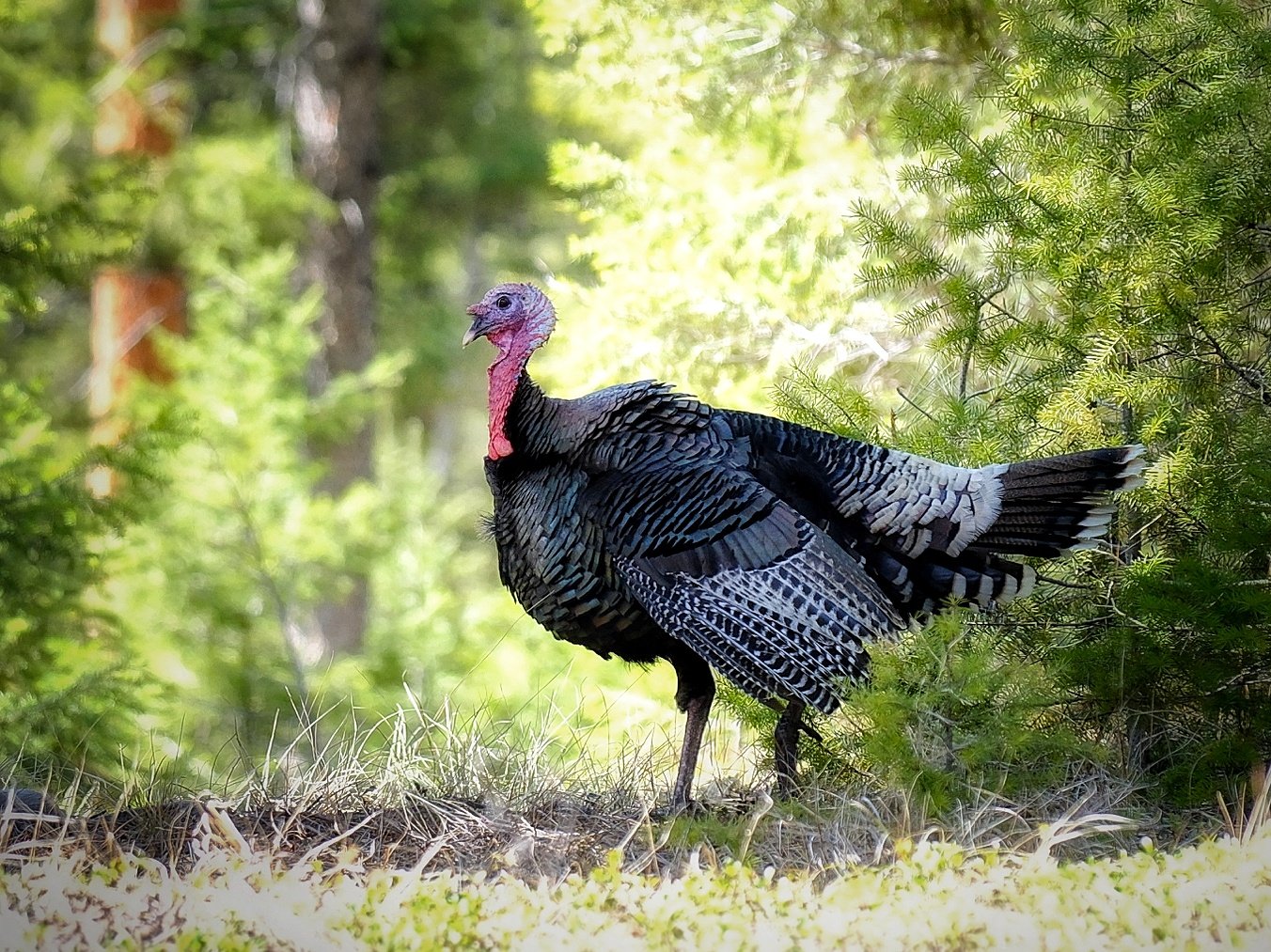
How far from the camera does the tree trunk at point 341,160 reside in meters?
12.5

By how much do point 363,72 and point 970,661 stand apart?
9965 millimetres

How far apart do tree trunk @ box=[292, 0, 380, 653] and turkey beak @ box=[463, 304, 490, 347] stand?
25.7ft

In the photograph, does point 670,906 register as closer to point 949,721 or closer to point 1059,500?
point 949,721

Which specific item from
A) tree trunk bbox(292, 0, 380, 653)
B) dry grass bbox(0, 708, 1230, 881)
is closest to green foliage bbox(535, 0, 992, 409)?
dry grass bbox(0, 708, 1230, 881)

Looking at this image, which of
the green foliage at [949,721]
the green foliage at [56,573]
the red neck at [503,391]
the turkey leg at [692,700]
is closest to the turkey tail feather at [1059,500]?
the green foliage at [949,721]

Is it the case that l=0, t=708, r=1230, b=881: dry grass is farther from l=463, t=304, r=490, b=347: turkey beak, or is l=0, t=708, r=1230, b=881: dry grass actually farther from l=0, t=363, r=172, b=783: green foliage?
l=463, t=304, r=490, b=347: turkey beak

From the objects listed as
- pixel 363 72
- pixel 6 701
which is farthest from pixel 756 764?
pixel 363 72

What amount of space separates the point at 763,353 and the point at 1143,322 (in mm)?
2755

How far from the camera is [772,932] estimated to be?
134 inches

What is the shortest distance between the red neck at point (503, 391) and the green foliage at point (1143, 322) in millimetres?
1432

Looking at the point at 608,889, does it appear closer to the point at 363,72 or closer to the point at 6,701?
the point at 6,701

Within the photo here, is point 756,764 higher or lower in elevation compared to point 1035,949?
lower

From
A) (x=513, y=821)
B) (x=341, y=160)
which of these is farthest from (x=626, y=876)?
(x=341, y=160)

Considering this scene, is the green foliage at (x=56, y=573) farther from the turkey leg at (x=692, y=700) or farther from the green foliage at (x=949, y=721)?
the green foliage at (x=949, y=721)
